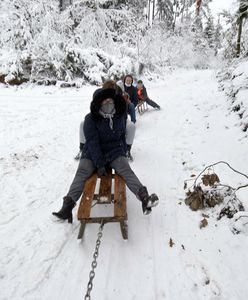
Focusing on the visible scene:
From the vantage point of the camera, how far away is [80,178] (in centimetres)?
331

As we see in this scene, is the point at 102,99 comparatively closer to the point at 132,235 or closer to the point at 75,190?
the point at 75,190

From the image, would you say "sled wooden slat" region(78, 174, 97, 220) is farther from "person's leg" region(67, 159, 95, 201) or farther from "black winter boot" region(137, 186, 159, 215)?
"black winter boot" region(137, 186, 159, 215)

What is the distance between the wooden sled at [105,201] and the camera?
Result: 9.57ft

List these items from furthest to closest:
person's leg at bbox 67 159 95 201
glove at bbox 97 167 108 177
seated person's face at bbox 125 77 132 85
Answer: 1. seated person's face at bbox 125 77 132 85
2. glove at bbox 97 167 108 177
3. person's leg at bbox 67 159 95 201

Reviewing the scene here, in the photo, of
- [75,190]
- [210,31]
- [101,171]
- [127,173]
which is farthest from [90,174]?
[210,31]

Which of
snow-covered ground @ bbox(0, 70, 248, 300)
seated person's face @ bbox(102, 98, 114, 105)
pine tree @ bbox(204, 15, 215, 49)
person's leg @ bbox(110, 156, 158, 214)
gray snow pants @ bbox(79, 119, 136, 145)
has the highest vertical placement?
pine tree @ bbox(204, 15, 215, 49)

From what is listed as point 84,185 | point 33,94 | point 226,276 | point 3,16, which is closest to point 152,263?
point 226,276

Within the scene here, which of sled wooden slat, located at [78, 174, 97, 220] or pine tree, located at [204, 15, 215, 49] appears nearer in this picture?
sled wooden slat, located at [78, 174, 97, 220]

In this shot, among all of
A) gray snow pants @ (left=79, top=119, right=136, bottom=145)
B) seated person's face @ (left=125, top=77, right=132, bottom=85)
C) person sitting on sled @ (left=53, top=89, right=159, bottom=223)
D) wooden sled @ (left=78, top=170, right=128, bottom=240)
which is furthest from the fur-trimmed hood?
seated person's face @ (left=125, top=77, right=132, bottom=85)

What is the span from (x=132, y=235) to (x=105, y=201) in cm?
57

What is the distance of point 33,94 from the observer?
10.1m

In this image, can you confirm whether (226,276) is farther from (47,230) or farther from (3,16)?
(3,16)

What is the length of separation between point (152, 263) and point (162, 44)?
22536 mm

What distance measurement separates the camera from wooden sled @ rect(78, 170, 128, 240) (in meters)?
2.92
